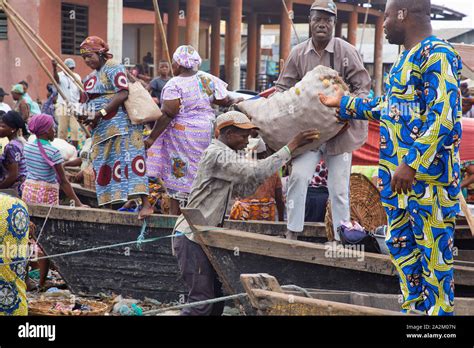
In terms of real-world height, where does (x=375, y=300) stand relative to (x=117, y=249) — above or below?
above

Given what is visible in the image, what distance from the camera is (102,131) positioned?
7.05m

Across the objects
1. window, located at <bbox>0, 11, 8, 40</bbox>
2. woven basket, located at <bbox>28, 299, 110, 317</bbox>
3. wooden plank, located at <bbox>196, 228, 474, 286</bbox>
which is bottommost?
woven basket, located at <bbox>28, 299, 110, 317</bbox>

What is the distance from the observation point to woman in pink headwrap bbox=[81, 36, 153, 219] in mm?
6930

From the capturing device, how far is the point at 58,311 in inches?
245

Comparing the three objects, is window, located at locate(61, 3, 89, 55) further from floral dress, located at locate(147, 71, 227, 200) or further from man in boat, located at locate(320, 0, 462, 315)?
man in boat, located at locate(320, 0, 462, 315)

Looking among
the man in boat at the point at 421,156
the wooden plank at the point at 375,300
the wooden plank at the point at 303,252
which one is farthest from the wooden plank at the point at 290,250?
the man in boat at the point at 421,156

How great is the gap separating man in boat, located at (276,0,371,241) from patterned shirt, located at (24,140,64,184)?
7.09 ft

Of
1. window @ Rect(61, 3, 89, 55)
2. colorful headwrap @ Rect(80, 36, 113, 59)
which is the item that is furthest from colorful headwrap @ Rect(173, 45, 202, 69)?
window @ Rect(61, 3, 89, 55)

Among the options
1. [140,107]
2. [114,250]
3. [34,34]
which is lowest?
[114,250]

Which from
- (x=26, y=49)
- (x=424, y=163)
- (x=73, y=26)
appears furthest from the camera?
(x=73, y=26)

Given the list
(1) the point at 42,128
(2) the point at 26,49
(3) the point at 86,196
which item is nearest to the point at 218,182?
(1) the point at 42,128

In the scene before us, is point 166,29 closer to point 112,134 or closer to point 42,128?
point 42,128

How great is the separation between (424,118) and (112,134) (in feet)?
11.2
